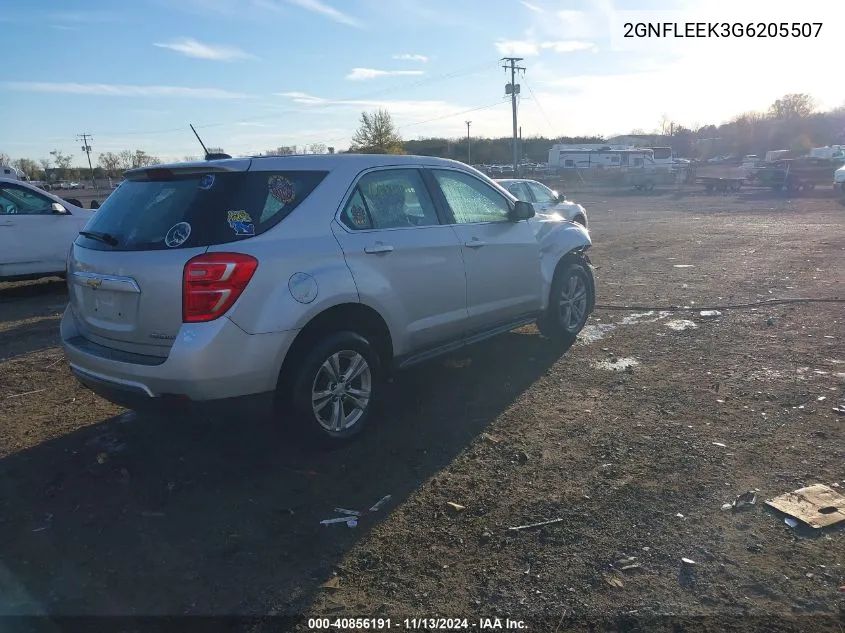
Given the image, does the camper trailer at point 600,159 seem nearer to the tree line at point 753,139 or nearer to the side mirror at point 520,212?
the tree line at point 753,139

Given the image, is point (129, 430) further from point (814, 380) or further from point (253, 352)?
point (814, 380)

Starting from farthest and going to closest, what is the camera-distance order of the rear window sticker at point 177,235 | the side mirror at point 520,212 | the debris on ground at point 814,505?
the side mirror at point 520,212, the rear window sticker at point 177,235, the debris on ground at point 814,505

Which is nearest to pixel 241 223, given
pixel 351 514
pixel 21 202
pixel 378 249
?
pixel 378 249

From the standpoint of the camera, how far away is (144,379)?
12.2 ft

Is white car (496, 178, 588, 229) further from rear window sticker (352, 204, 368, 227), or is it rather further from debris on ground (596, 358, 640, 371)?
rear window sticker (352, 204, 368, 227)

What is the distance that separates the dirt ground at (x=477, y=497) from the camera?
286 cm

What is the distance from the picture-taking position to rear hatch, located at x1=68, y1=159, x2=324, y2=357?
145 inches

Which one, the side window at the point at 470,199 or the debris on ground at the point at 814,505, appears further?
the side window at the point at 470,199

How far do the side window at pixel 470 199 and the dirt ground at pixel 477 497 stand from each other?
1.41 metres

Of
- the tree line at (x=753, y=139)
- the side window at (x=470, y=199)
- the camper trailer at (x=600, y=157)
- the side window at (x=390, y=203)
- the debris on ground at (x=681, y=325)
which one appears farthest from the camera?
the tree line at (x=753, y=139)

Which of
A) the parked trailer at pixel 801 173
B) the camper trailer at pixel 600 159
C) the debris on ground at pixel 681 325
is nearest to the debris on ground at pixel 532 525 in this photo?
the debris on ground at pixel 681 325

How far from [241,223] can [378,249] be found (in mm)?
972

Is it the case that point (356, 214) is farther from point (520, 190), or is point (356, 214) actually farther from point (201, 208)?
point (520, 190)

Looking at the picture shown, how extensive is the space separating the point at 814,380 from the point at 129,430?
5.43 m
